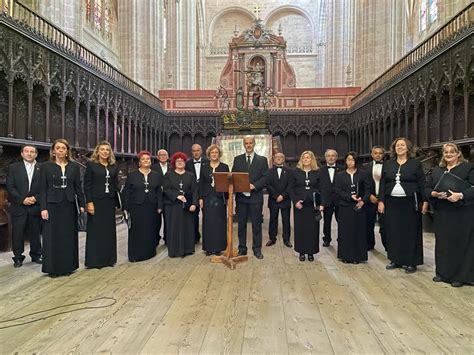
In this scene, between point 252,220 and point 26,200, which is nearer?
point 26,200

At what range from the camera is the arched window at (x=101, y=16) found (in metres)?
21.3

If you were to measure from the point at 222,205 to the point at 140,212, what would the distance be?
1218 mm

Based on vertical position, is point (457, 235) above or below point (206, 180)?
below

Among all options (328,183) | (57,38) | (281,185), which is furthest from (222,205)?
(57,38)

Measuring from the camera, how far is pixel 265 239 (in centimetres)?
691

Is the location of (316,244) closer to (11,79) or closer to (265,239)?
(265,239)

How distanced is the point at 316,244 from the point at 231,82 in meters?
20.7

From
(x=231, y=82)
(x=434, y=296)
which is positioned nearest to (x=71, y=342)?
(x=434, y=296)

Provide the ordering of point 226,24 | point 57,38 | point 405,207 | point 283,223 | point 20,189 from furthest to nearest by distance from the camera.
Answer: point 226,24 → point 57,38 → point 283,223 → point 20,189 → point 405,207

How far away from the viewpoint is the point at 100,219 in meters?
4.92

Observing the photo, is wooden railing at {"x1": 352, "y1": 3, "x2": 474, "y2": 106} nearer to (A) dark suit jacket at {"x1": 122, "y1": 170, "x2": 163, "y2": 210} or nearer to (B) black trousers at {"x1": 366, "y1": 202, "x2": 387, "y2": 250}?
(B) black trousers at {"x1": 366, "y1": 202, "x2": 387, "y2": 250}

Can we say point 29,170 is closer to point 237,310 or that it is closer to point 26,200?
point 26,200

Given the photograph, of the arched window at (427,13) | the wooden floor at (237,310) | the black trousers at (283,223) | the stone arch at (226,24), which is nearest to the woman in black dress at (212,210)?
the wooden floor at (237,310)

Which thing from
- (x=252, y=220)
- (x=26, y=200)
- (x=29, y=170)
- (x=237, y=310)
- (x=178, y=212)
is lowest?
(x=237, y=310)
